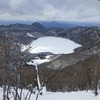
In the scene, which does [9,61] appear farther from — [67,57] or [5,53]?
[67,57]

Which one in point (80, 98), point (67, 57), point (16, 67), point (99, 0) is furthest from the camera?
point (67, 57)

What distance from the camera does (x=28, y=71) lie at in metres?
86.5

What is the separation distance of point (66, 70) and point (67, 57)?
43.0 m

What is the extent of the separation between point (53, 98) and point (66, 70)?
9618 centimetres

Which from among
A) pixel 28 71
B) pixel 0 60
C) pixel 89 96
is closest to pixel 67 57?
pixel 28 71

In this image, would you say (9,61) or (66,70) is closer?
(9,61)

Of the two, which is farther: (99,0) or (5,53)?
(5,53)

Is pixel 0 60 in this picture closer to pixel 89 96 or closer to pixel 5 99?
pixel 5 99

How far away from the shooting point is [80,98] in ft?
75.7

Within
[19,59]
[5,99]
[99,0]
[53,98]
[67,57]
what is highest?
[99,0]

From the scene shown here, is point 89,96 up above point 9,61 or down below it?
below

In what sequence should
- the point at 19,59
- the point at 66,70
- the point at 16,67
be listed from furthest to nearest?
1. the point at 66,70
2. the point at 19,59
3. the point at 16,67

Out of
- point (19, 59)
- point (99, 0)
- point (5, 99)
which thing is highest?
point (99, 0)

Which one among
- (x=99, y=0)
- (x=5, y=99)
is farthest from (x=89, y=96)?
(x=99, y=0)
